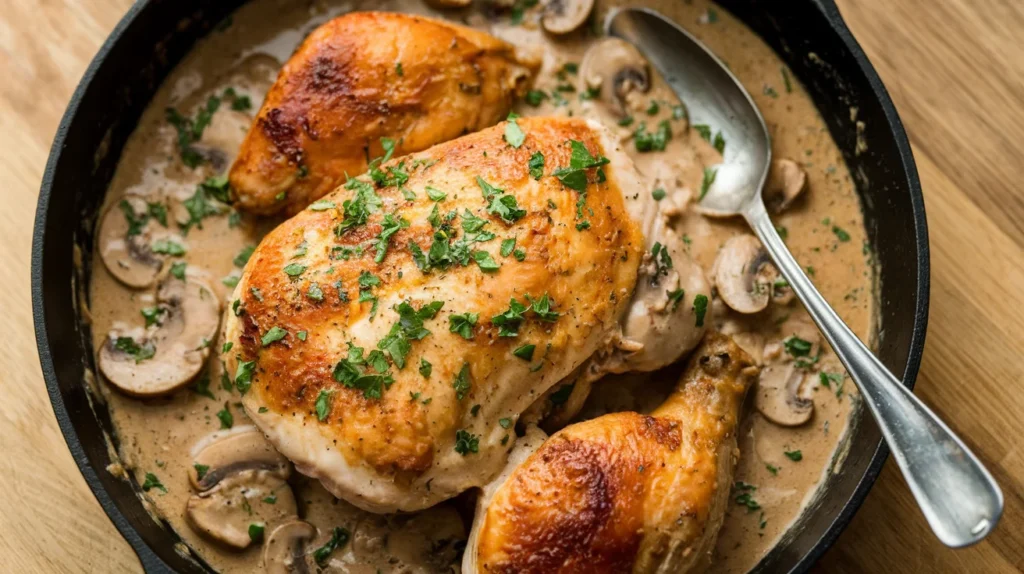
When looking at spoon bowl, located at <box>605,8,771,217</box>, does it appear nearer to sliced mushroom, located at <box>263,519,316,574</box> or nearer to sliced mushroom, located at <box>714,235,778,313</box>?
sliced mushroom, located at <box>714,235,778,313</box>

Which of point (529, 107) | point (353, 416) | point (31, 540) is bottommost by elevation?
point (31, 540)

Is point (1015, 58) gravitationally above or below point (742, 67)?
above

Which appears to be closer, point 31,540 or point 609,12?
point 31,540

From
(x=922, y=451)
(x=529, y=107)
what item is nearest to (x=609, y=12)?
(x=529, y=107)

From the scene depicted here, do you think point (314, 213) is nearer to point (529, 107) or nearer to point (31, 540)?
point (529, 107)

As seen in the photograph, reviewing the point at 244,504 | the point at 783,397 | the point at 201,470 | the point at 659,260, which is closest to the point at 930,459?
the point at 783,397

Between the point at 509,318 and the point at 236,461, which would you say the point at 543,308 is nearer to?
the point at 509,318
